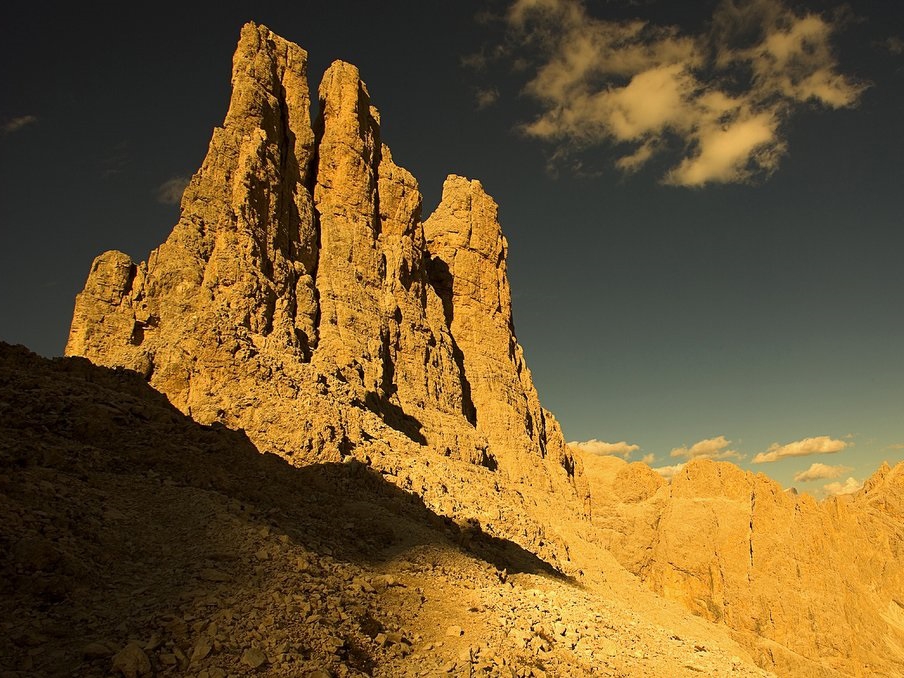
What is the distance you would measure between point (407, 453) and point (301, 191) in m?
18.4

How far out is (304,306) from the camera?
3069cm

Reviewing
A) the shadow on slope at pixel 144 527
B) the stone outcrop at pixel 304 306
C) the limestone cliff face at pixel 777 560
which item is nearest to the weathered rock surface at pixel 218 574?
the shadow on slope at pixel 144 527

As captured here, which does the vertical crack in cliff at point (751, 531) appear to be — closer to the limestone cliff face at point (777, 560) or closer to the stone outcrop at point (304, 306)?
the limestone cliff face at point (777, 560)

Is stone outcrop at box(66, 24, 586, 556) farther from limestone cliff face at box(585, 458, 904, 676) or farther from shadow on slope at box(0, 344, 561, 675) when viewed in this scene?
limestone cliff face at box(585, 458, 904, 676)

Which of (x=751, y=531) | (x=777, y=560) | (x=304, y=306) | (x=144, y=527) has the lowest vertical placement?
(x=777, y=560)

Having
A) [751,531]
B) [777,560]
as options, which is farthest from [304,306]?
[777,560]

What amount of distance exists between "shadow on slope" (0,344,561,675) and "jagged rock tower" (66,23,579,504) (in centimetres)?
437

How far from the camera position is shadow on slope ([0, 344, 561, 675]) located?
8.41 m

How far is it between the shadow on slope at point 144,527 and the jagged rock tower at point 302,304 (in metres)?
4.37

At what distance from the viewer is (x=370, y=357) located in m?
32.9

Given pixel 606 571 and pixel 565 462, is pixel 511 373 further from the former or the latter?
pixel 606 571

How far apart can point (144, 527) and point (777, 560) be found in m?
64.5

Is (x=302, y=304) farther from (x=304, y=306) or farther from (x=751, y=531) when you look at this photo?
(x=751, y=531)

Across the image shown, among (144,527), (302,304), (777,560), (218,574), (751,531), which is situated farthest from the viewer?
(751,531)
